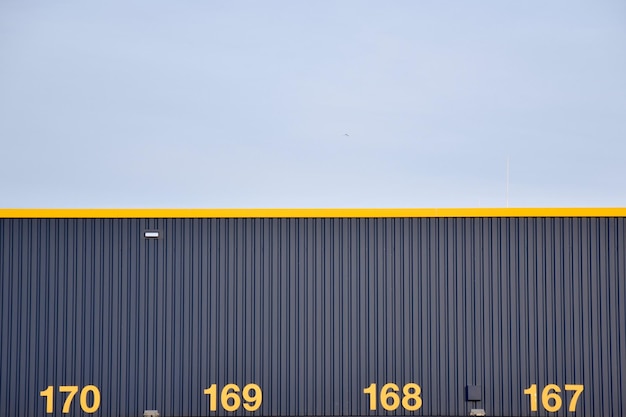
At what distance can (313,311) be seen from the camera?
10773 millimetres

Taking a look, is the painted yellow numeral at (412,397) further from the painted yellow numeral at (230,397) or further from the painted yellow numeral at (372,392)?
the painted yellow numeral at (230,397)

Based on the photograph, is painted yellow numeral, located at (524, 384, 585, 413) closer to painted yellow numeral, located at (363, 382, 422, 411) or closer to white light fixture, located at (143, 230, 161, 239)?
painted yellow numeral, located at (363, 382, 422, 411)

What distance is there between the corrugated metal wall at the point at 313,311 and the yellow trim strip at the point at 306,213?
0.14 m

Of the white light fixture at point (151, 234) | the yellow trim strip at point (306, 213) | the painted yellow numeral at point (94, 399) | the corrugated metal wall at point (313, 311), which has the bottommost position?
the painted yellow numeral at point (94, 399)

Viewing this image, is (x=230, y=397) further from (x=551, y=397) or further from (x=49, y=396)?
(x=551, y=397)

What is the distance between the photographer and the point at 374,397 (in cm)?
1067

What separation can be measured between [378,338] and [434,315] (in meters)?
0.79

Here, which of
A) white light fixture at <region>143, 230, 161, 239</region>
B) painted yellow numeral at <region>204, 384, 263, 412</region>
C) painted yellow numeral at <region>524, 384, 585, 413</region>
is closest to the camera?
painted yellow numeral at <region>524, 384, 585, 413</region>

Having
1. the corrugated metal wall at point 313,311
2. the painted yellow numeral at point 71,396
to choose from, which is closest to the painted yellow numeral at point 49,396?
the painted yellow numeral at point 71,396

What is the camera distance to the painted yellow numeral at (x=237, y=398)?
35.1 feet

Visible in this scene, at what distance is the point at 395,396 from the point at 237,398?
2.06m

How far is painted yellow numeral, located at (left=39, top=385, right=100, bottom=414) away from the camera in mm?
10695

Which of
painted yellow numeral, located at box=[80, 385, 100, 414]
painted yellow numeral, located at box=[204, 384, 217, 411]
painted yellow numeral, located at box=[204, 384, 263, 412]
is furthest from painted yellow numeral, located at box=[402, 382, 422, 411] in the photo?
painted yellow numeral, located at box=[80, 385, 100, 414]

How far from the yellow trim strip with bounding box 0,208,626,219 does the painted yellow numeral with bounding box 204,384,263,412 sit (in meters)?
2.26
